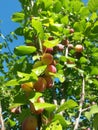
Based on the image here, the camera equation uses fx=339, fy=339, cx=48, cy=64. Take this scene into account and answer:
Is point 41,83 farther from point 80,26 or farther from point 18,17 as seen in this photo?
point 80,26

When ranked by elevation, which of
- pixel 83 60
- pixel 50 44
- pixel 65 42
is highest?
pixel 50 44

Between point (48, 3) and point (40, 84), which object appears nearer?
point (40, 84)

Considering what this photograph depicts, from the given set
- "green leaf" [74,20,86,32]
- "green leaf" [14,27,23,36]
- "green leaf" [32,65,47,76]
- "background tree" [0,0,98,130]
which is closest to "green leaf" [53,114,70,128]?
"background tree" [0,0,98,130]

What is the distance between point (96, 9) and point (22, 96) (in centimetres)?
126

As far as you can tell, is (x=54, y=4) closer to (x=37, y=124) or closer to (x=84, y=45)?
(x=84, y=45)

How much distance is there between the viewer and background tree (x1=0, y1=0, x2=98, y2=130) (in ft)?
5.77

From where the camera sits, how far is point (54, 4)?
2.71 metres

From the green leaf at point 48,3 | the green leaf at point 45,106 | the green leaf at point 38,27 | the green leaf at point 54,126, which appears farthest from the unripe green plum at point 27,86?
the green leaf at point 48,3

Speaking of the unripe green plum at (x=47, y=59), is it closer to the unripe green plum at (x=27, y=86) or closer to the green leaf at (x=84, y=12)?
the unripe green plum at (x=27, y=86)

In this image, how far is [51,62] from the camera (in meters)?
1.94

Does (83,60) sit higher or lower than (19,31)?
lower

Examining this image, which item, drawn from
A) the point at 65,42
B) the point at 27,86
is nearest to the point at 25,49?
the point at 27,86

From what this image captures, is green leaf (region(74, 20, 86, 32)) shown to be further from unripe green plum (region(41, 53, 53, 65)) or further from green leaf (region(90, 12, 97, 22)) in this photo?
unripe green plum (region(41, 53, 53, 65))

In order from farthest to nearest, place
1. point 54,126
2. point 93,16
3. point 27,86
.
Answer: point 93,16 < point 27,86 < point 54,126
